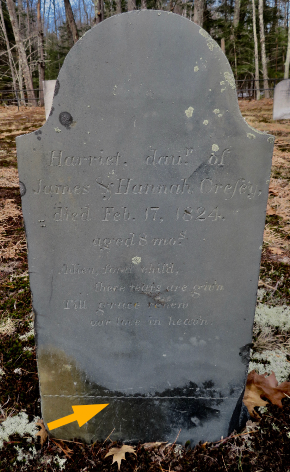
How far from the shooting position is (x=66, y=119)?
67.3 inches

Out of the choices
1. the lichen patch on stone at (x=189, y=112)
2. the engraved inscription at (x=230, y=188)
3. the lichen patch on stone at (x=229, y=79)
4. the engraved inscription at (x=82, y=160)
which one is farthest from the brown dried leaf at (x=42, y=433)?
the lichen patch on stone at (x=229, y=79)

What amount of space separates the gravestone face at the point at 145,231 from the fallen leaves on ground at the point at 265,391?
25 centimetres

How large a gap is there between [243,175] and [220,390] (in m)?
1.57

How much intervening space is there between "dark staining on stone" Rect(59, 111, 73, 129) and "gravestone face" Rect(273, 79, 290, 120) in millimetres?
10626

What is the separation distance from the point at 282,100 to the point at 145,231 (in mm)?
11045

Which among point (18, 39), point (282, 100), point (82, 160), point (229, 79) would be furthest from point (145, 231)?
point (18, 39)

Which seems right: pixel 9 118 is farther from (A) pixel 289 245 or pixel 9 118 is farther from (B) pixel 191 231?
(B) pixel 191 231

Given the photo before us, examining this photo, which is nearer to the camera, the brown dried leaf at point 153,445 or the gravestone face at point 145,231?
the gravestone face at point 145,231

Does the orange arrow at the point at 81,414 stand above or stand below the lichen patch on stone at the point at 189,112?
below

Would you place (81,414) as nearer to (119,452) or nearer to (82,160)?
(119,452)

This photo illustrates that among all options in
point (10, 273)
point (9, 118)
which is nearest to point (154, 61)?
point (10, 273)

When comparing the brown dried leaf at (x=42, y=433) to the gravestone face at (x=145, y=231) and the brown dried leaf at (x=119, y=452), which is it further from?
the brown dried leaf at (x=119, y=452)

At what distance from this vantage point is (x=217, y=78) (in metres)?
1.66

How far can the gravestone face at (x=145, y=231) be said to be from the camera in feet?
5.44
